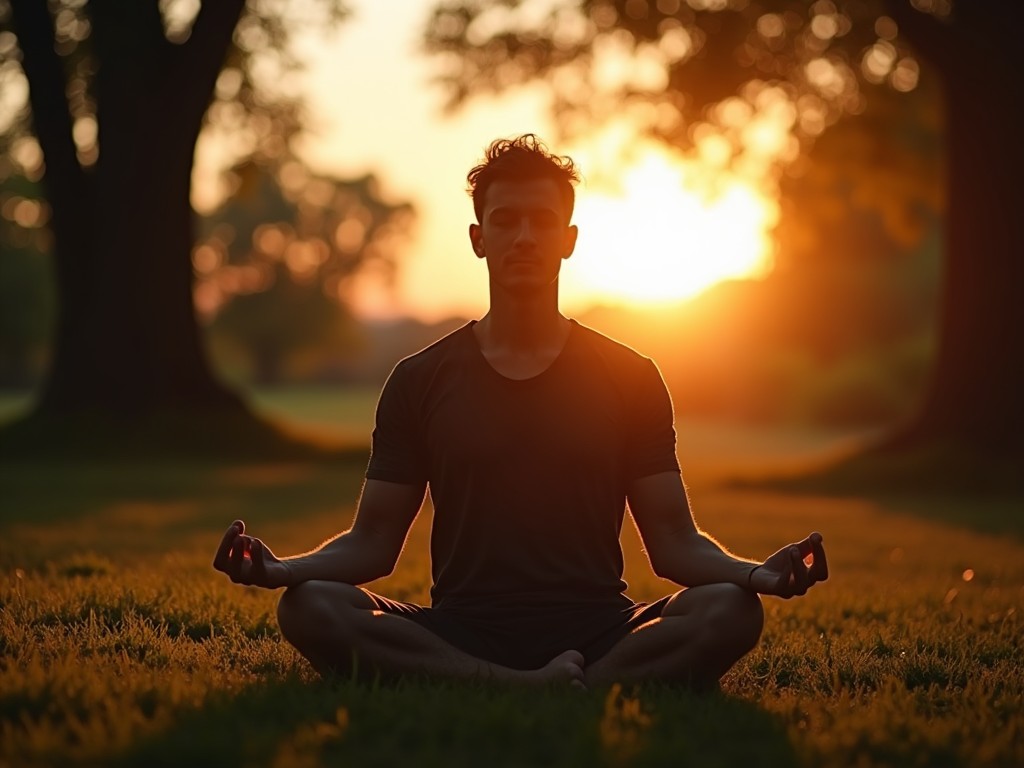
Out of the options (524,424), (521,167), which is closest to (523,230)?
(521,167)

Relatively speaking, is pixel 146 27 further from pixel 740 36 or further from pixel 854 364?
pixel 854 364

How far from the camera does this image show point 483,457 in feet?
16.2

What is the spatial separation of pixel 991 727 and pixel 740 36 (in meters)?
18.1

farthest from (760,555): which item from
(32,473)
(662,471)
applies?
(32,473)

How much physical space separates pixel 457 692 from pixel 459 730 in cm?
51

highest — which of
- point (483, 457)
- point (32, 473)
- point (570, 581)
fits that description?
point (483, 457)

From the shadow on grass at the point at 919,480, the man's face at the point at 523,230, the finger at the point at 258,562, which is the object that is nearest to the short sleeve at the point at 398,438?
the man's face at the point at 523,230

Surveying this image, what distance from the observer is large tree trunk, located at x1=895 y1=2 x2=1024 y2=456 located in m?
18.2

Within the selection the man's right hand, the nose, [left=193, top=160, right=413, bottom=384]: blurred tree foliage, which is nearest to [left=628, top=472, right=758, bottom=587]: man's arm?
the nose

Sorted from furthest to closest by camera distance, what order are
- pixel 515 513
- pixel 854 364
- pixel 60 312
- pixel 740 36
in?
pixel 854 364 → pixel 60 312 → pixel 740 36 → pixel 515 513

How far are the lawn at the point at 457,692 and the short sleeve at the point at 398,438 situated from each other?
0.86 metres

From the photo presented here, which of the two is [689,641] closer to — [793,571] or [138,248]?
[793,571]

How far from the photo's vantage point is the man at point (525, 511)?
4.78 metres

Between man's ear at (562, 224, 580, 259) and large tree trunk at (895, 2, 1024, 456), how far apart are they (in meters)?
14.6
